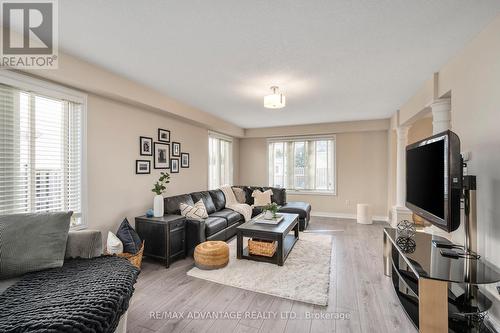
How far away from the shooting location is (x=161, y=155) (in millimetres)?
4059

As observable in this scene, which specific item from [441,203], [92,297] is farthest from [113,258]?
[441,203]

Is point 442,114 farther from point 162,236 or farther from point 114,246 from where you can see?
point 114,246

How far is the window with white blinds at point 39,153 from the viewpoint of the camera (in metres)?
2.19

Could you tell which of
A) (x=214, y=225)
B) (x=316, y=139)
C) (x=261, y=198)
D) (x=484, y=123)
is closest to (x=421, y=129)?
(x=316, y=139)

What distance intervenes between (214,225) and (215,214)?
2.21 ft

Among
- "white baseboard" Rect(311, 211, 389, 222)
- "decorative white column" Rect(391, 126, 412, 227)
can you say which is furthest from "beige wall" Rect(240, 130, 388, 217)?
"decorative white column" Rect(391, 126, 412, 227)

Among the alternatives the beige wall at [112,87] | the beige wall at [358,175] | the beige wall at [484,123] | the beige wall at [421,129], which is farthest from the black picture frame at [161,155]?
the beige wall at [421,129]

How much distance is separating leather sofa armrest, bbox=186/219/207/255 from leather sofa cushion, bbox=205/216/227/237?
104 millimetres

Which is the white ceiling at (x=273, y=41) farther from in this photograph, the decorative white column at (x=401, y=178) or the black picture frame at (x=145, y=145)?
the decorative white column at (x=401, y=178)

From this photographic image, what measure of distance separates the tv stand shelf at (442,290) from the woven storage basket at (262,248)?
1.51m

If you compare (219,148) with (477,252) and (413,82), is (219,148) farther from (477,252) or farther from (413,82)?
(477,252)

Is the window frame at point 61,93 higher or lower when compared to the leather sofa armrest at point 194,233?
higher

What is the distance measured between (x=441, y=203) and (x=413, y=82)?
212 cm

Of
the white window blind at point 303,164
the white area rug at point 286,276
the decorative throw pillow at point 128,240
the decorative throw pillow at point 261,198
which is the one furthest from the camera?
the white window blind at point 303,164
